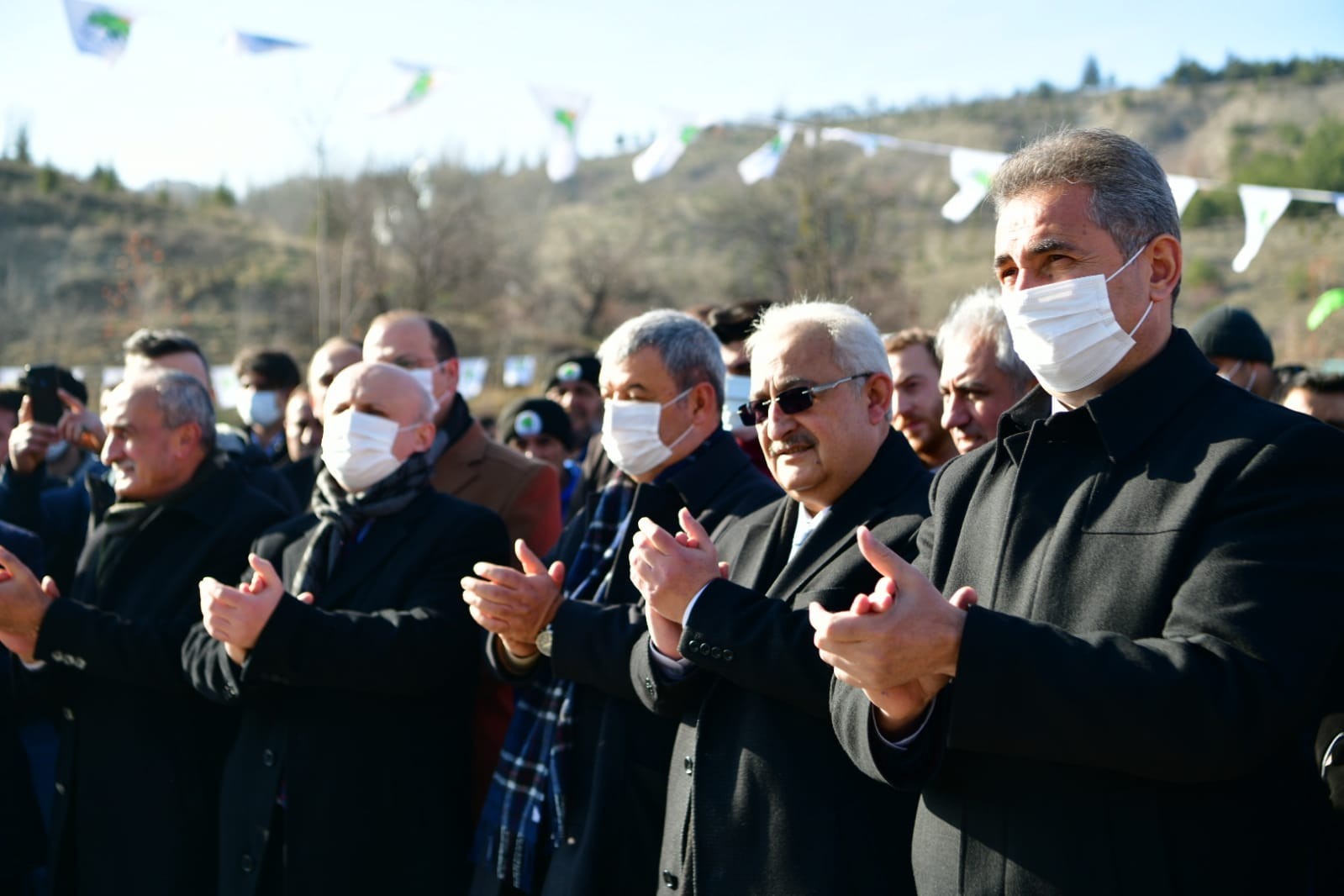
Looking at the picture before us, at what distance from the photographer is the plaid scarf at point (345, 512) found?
13.4 feet

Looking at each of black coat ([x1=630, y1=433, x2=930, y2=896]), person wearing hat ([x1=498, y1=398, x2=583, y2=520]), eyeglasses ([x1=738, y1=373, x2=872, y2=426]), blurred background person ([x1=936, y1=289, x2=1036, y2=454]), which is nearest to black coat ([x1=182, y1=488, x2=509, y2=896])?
black coat ([x1=630, y1=433, x2=930, y2=896])

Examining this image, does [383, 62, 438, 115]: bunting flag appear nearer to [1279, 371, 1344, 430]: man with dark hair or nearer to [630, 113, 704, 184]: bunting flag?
[630, 113, 704, 184]: bunting flag

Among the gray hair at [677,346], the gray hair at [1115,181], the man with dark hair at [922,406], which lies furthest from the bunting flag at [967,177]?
the gray hair at [1115,181]

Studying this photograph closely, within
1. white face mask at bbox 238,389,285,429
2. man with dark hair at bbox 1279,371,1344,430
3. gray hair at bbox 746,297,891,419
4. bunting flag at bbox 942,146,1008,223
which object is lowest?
white face mask at bbox 238,389,285,429

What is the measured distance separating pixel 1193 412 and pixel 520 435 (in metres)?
5.45

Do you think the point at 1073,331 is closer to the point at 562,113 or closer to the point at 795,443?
the point at 795,443

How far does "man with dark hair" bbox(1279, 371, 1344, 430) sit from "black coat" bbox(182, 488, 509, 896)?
3573 mm

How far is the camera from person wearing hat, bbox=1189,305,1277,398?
536 centimetres

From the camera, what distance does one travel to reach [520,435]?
727cm

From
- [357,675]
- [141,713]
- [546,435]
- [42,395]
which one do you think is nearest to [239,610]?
[357,675]

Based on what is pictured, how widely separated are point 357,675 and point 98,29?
352 inches

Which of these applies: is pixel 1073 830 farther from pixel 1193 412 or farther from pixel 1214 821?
pixel 1193 412

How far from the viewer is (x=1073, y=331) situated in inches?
87.6

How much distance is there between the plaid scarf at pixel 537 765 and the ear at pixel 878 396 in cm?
107
